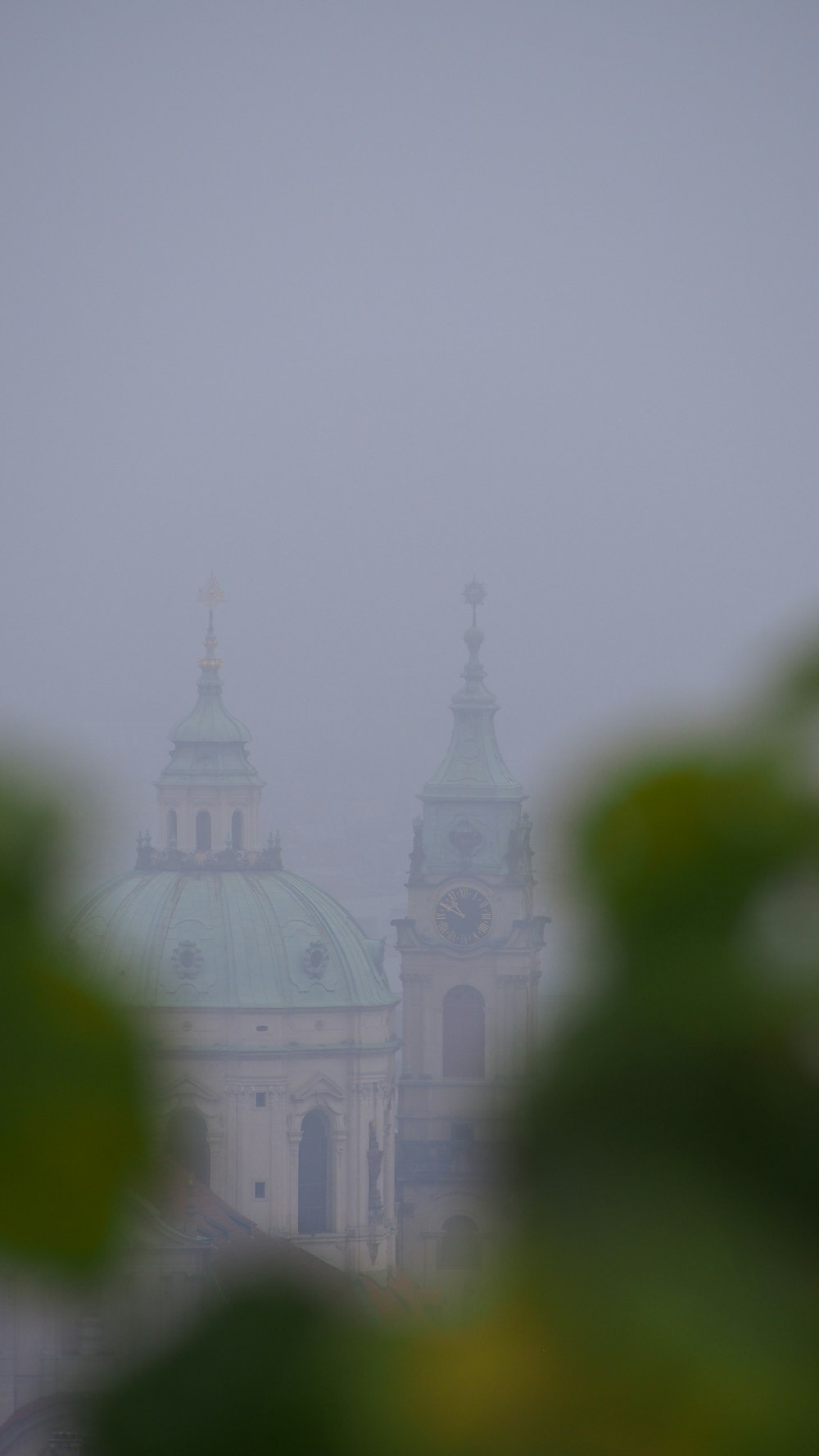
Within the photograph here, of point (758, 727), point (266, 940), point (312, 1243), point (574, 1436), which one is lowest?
point (574, 1436)

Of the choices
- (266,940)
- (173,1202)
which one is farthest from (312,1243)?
(173,1202)

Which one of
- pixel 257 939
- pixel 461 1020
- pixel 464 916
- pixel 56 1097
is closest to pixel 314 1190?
pixel 257 939

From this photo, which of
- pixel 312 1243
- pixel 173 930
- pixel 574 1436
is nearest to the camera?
pixel 574 1436

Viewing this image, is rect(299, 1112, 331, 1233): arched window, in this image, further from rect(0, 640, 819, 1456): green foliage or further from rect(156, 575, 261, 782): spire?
rect(0, 640, 819, 1456): green foliage

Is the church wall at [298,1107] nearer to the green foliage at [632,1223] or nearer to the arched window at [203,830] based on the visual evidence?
the arched window at [203,830]

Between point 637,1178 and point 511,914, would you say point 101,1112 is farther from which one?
point 511,914

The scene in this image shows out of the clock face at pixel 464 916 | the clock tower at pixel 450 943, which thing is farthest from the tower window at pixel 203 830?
the clock face at pixel 464 916

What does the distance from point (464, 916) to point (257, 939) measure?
3474 millimetres

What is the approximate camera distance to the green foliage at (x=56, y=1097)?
492mm

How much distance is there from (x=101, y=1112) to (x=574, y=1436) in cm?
11

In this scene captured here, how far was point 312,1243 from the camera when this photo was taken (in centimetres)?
3491

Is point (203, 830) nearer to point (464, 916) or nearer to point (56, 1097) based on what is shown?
point (464, 916)

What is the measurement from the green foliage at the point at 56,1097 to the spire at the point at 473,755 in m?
40.2

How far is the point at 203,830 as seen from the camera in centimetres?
4066
